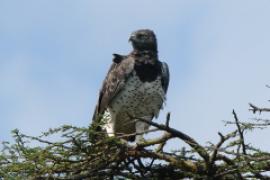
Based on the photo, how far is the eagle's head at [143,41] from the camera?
35.9 feet

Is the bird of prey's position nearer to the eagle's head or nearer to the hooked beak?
the eagle's head

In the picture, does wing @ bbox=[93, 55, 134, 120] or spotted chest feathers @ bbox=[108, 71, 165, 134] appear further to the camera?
wing @ bbox=[93, 55, 134, 120]

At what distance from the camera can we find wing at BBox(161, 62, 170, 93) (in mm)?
10438

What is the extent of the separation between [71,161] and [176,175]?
1.00 metres

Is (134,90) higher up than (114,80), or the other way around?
(114,80)

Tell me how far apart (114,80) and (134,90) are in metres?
0.38

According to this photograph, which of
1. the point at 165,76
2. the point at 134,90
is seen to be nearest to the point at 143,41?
the point at 165,76

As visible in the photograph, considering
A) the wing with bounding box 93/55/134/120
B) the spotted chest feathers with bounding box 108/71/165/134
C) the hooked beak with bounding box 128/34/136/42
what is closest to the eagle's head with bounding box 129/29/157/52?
the hooked beak with bounding box 128/34/136/42

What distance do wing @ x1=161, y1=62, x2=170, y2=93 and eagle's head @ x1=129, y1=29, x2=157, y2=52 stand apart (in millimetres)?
413

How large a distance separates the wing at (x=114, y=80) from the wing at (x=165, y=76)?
41 cm

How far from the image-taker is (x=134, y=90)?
403 inches

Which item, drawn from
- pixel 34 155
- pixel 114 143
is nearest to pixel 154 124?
pixel 114 143

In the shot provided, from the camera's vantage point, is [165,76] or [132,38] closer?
[165,76]

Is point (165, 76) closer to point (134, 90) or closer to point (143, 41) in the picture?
point (134, 90)
